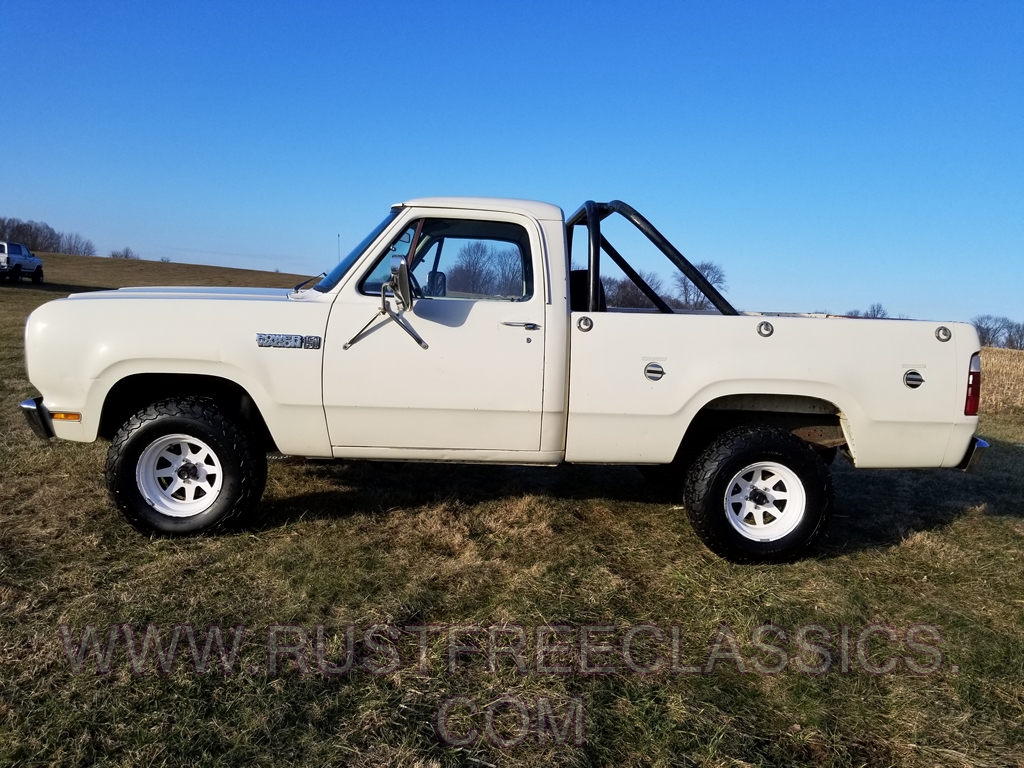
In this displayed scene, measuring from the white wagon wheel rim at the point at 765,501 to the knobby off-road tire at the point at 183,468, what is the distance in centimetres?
282

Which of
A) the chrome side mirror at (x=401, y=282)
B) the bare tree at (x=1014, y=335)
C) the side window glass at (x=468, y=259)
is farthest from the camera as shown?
the bare tree at (x=1014, y=335)

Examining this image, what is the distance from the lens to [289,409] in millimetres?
3740

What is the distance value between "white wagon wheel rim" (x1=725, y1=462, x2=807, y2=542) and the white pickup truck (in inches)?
0.6

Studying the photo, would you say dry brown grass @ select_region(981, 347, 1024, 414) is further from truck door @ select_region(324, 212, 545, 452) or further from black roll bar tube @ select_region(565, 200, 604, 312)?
truck door @ select_region(324, 212, 545, 452)

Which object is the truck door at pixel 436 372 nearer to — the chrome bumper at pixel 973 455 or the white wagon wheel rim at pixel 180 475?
the white wagon wheel rim at pixel 180 475

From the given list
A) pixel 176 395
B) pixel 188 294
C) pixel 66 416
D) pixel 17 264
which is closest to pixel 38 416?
pixel 66 416

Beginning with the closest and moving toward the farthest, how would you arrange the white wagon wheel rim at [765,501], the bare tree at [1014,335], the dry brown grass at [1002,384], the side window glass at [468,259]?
the white wagon wheel rim at [765,501]
the side window glass at [468,259]
the dry brown grass at [1002,384]
the bare tree at [1014,335]

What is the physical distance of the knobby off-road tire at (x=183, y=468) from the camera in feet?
12.1

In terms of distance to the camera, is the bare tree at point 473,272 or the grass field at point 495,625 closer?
the grass field at point 495,625

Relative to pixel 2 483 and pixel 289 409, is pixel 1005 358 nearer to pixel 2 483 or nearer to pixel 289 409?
pixel 289 409

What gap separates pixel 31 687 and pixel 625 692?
2.23 m

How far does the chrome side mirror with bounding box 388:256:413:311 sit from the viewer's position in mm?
3430

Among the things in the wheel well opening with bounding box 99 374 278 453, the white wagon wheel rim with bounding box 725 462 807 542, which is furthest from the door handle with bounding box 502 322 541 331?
the wheel well opening with bounding box 99 374 278 453

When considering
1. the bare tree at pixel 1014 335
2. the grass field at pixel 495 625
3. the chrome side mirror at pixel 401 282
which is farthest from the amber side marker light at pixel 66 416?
the bare tree at pixel 1014 335
